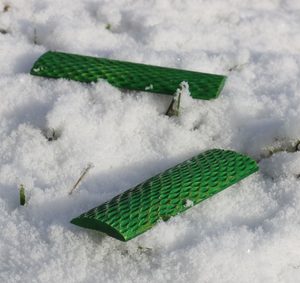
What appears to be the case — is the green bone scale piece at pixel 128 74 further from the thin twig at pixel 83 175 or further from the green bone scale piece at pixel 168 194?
the thin twig at pixel 83 175

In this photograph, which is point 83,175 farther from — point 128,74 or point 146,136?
point 128,74

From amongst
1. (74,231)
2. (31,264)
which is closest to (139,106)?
(74,231)

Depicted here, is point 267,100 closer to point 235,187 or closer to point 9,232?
point 235,187

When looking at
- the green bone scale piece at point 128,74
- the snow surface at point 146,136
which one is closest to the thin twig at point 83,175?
the snow surface at point 146,136

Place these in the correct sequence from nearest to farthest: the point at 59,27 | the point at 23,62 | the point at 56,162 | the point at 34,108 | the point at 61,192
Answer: the point at 61,192
the point at 56,162
the point at 34,108
the point at 23,62
the point at 59,27

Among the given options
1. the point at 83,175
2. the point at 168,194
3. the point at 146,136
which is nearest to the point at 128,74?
the point at 146,136
